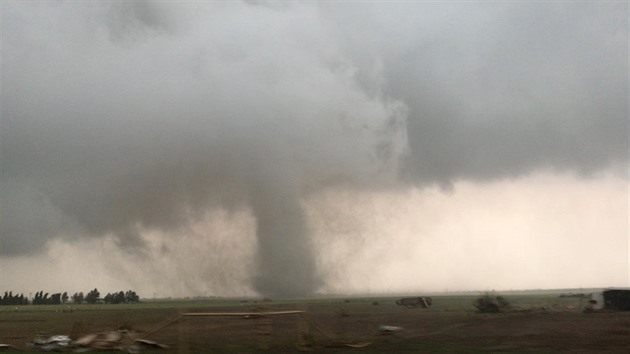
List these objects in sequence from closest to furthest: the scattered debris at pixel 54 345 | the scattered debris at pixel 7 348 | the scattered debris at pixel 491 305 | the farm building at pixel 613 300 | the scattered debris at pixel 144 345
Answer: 1. the scattered debris at pixel 144 345
2. the scattered debris at pixel 54 345
3. the scattered debris at pixel 7 348
4. the farm building at pixel 613 300
5. the scattered debris at pixel 491 305

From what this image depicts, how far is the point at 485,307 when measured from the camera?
7156 centimetres

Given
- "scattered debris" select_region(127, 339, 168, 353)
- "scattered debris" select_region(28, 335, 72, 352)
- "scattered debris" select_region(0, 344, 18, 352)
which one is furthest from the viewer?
"scattered debris" select_region(0, 344, 18, 352)

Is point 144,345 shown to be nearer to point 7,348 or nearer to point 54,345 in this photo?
point 54,345

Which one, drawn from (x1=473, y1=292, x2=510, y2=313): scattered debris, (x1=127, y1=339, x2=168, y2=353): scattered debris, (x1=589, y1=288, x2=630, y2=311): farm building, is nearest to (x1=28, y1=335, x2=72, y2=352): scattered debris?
(x1=127, y1=339, x2=168, y2=353): scattered debris

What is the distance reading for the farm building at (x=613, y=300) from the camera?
67188 mm

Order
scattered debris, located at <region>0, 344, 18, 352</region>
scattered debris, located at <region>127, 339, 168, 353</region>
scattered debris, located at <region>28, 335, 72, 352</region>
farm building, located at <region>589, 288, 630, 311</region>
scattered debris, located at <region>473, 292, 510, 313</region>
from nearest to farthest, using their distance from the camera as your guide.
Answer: scattered debris, located at <region>127, 339, 168, 353</region> → scattered debris, located at <region>28, 335, 72, 352</region> → scattered debris, located at <region>0, 344, 18, 352</region> → farm building, located at <region>589, 288, 630, 311</region> → scattered debris, located at <region>473, 292, 510, 313</region>

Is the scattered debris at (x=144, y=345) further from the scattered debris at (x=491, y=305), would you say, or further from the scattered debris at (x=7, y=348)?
the scattered debris at (x=491, y=305)

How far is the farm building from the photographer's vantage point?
67188 millimetres

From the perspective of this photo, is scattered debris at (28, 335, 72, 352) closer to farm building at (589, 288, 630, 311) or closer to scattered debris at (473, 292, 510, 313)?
scattered debris at (473, 292, 510, 313)

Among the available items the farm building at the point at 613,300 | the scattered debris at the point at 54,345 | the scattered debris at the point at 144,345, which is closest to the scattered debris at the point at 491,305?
the farm building at the point at 613,300

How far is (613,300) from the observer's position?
68.1 metres

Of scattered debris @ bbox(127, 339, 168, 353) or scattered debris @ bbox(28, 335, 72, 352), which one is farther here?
scattered debris @ bbox(28, 335, 72, 352)

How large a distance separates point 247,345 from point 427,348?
9.83 m

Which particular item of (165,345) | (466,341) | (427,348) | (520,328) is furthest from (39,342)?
(520,328)
